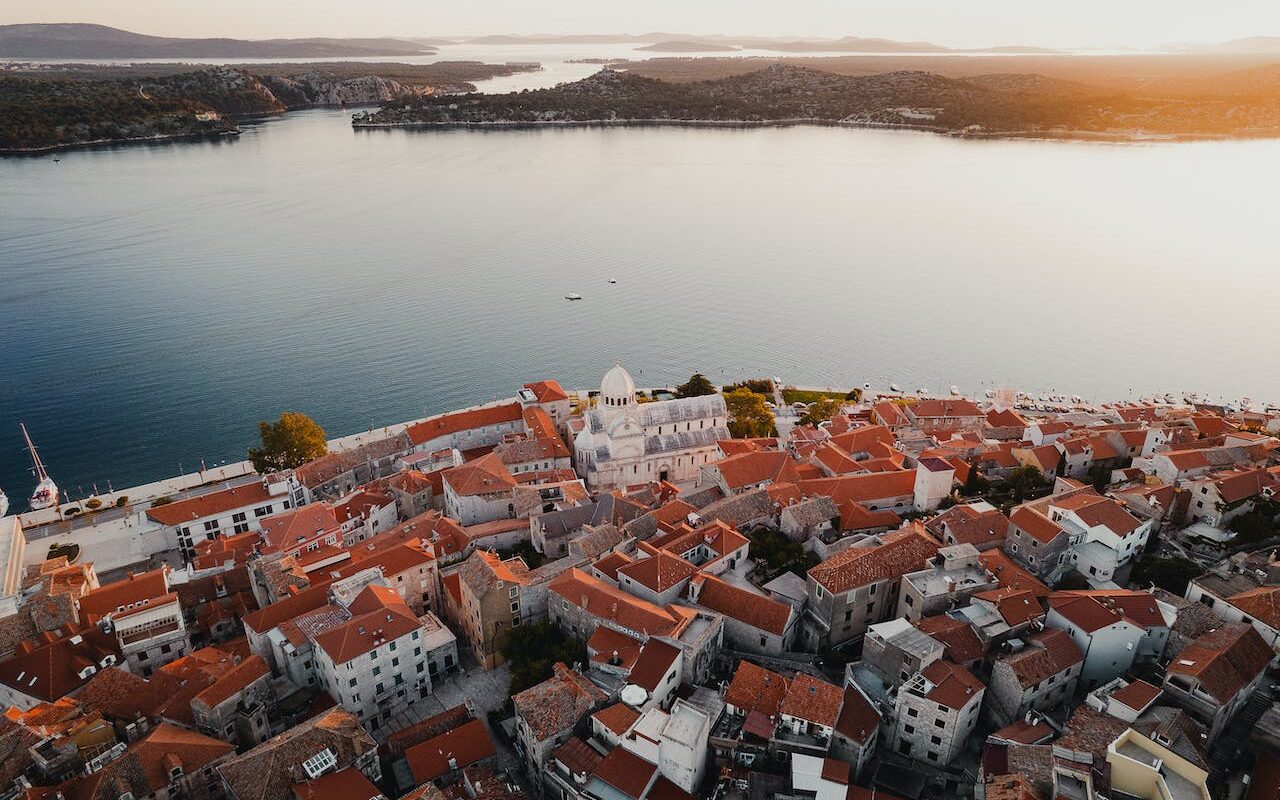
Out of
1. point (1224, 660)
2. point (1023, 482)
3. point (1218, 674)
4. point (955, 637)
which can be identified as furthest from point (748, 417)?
point (1218, 674)

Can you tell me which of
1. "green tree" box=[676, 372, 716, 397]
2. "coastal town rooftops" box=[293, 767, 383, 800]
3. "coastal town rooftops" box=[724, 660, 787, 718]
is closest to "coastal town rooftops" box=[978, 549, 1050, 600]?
"coastal town rooftops" box=[724, 660, 787, 718]

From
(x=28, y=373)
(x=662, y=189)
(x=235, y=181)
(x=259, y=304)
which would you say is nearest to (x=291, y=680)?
(x=28, y=373)

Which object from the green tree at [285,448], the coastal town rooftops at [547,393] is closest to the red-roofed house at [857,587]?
the coastal town rooftops at [547,393]

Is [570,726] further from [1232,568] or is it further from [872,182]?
[872,182]

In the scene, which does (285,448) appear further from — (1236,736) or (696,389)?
(1236,736)

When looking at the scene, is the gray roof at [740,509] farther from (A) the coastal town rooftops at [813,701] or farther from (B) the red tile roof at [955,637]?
(A) the coastal town rooftops at [813,701]

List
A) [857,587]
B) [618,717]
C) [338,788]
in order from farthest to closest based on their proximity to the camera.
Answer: [857,587]
[618,717]
[338,788]

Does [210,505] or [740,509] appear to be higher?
[740,509]
